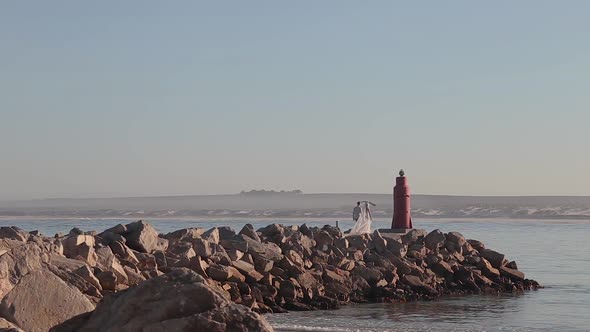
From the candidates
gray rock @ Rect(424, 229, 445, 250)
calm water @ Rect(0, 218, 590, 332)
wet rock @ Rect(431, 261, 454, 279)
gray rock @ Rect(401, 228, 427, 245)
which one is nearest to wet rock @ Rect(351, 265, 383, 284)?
calm water @ Rect(0, 218, 590, 332)

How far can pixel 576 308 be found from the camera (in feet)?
49.2

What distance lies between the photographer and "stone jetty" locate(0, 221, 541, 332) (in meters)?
5.89

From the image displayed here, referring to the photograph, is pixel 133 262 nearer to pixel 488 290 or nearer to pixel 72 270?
pixel 72 270

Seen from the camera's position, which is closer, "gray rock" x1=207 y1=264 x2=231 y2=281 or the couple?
"gray rock" x1=207 y1=264 x2=231 y2=281

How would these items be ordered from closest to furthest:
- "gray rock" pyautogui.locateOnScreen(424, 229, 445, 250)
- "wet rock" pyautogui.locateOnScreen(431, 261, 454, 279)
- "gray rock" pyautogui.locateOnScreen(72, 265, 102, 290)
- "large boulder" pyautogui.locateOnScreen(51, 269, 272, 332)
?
"large boulder" pyautogui.locateOnScreen(51, 269, 272, 332), "gray rock" pyautogui.locateOnScreen(72, 265, 102, 290), "wet rock" pyautogui.locateOnScreen(431, 261, 454, 279), "gray rock" pyautogui.locateOnScreen(424, 229, 445, 250)

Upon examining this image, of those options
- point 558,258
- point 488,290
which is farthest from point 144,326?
point 558,258

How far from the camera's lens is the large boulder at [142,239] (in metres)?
13.6

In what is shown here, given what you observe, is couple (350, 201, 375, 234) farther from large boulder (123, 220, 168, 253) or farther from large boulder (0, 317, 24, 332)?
large boulder (0, 317, 24, 332)

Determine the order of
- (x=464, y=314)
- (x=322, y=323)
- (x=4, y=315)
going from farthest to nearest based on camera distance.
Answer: (x=464, y=314) → (x=322, y=323) → (x=4, y=315)

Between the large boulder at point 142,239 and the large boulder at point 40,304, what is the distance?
22.1 feet

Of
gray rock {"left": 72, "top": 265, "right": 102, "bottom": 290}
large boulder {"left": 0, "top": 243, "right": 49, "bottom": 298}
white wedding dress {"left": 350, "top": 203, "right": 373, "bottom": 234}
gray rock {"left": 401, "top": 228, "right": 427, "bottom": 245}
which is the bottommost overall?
gray rock {"left": 72, "top": 265, "right": 102, "bottom": 290}

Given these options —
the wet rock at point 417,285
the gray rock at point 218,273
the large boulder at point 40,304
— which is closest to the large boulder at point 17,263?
the large boulder at point 40,304

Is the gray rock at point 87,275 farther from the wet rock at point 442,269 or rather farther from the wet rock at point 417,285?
the wet rock at point 442,269

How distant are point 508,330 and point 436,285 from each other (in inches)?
157
